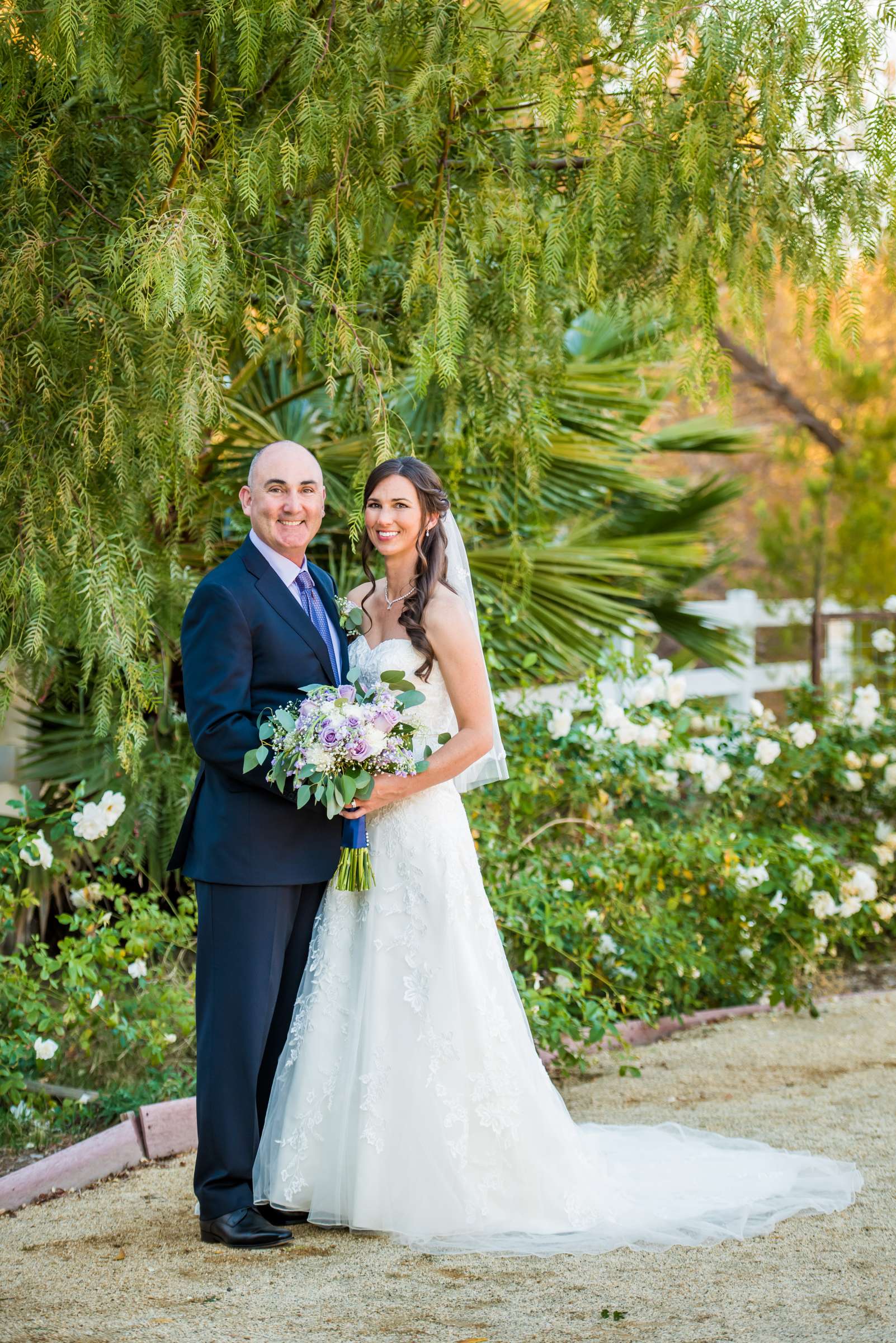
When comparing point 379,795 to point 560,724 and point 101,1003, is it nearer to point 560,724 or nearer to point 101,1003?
point 101,1003

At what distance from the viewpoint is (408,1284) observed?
2967mm

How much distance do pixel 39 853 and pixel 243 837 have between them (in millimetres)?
1122

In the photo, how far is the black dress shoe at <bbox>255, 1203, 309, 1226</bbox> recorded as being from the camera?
339 cm

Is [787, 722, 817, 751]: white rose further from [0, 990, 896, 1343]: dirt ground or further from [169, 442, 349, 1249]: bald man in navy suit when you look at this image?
[169, 442, 349, 1249]: bald man in navy suit

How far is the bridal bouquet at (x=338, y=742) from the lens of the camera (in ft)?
10.1

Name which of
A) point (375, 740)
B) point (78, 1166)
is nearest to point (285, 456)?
point (375, 740)

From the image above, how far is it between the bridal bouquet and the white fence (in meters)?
5.05

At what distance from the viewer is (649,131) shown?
3881mm

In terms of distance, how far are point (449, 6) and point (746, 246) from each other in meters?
1.12

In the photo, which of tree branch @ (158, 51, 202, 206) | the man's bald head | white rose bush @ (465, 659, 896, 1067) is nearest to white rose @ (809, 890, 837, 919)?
white rose bush @ (465, 659, 896, 1067)

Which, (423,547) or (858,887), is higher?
(423,547)

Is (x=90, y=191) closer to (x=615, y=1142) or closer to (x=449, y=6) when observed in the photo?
(x=449, y=6)

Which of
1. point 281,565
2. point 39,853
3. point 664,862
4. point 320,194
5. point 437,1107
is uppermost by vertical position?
point 320,194

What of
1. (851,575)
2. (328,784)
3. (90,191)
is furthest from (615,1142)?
(851,575)
